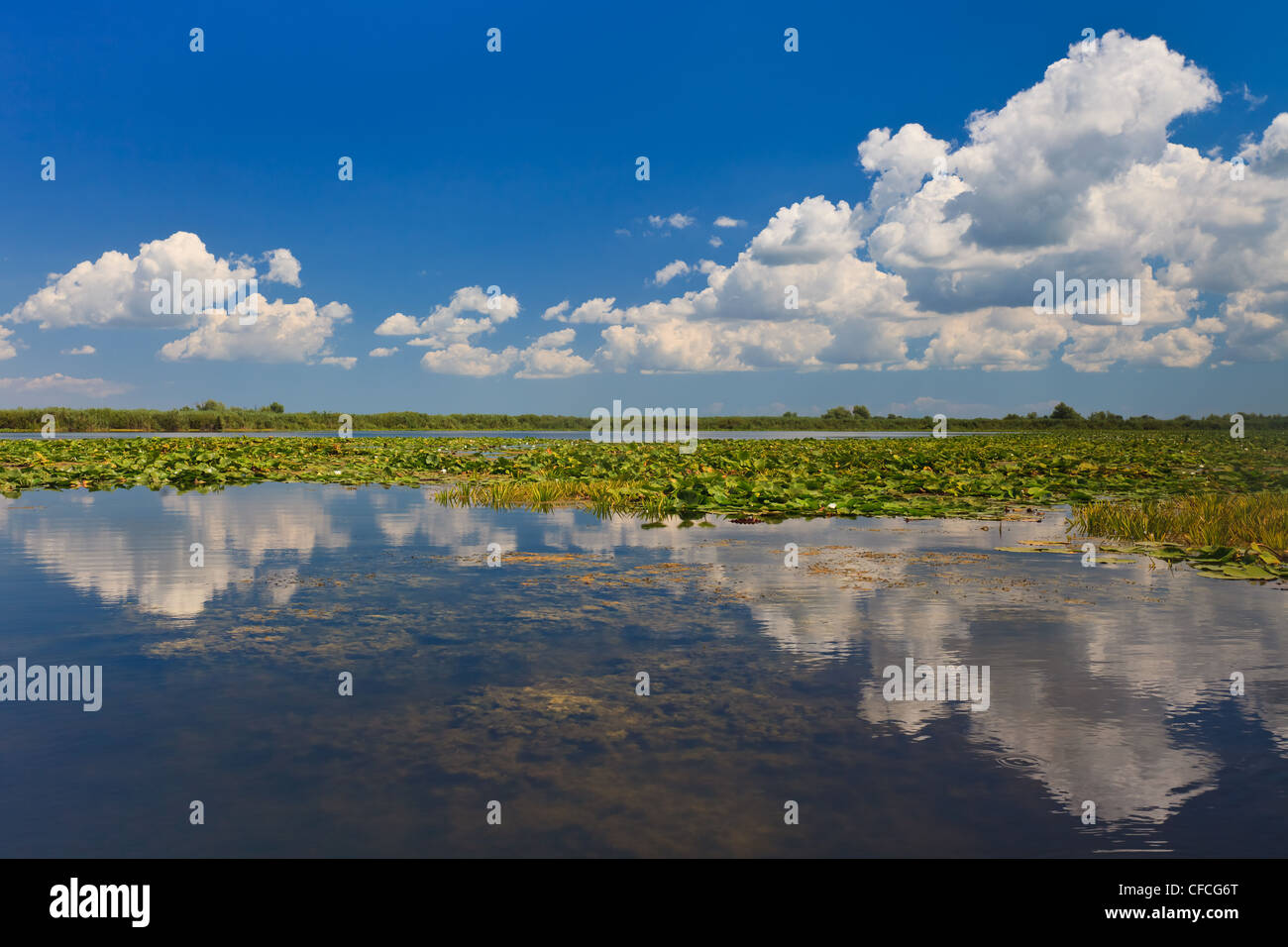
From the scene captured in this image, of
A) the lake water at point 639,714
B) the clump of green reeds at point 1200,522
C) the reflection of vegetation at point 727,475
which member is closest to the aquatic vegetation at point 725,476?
the reflection of vegetation at point 727,475

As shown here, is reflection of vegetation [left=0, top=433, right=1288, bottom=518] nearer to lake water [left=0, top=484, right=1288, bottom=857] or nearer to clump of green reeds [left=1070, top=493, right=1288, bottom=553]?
clump of green reeds [left=1070, top=493, right=1288, bottom=553]

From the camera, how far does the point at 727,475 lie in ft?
78.6

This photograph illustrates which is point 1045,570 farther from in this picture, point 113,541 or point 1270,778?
point 113,541

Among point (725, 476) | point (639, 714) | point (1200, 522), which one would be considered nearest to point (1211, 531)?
point (1200, 522)

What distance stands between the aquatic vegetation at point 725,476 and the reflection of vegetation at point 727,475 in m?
0.05

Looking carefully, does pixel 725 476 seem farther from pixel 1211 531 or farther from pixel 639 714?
pixel 639 714

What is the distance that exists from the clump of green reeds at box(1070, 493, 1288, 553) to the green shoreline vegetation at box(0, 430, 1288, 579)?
32 mm

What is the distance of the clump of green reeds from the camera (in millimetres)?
13680

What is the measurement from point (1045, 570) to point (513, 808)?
9.77m

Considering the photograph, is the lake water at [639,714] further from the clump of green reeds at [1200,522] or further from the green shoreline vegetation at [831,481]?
the green shoreline vegetation at [831,481]

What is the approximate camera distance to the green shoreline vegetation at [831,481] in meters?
15.0

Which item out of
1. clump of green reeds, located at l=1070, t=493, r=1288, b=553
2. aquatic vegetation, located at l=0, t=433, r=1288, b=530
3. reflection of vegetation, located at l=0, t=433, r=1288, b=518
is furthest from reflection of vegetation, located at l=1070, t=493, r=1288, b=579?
reflection of vegetation, located at l=0, t=433, r=1288, b=518

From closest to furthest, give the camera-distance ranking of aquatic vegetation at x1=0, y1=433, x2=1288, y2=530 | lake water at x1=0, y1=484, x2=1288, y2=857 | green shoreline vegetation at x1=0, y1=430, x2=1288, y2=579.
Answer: lake water at x1=0, y1=484, x2=1288, y2=857 → green shoreline vegetation at x1=0, y1=430, x2=1288, y2=579 → aquatic vegetation at x1=0, y1=433, x2=1288, y2=530
